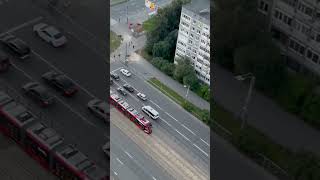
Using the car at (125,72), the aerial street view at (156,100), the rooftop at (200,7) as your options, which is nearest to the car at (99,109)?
the aerial street view at (156,100)

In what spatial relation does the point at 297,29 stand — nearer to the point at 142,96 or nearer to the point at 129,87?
the point at 142,96

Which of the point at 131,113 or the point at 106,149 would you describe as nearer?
the point at 106,149

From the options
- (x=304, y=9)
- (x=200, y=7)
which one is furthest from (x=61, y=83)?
(x=304, y=9)

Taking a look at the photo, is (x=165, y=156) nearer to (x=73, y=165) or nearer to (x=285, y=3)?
(x=73, y=165)

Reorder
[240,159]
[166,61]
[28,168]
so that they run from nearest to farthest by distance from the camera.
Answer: [28,168], [240,159], [166,61]

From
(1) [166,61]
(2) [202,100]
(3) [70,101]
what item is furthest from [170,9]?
(3) [70,101]

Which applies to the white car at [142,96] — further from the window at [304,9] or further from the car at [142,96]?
the window at [304,9]
